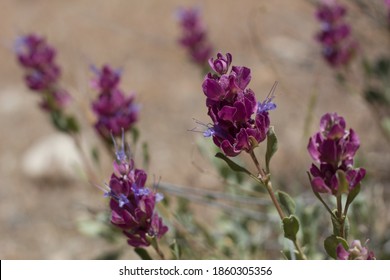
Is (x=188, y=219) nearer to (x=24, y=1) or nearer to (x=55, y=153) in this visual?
(x=55, y=153)

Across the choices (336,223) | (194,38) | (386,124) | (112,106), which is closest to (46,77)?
(112,106)

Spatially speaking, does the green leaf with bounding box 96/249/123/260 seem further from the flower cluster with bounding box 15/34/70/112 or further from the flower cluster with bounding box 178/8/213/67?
the flower cluster with bounding box 178/8/213/67

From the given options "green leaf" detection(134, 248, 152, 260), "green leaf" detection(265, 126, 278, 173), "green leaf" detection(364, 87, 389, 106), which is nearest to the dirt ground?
"green leaf" detection(364, 87, 389, 106)

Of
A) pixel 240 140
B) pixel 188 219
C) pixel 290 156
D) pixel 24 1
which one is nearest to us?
pixel 240 140

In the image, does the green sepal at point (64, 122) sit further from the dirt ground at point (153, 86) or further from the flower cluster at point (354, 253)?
the flower cluster at point (354, 253)
